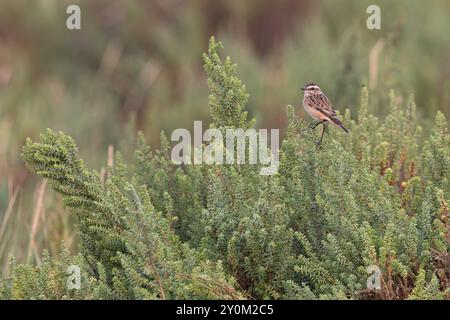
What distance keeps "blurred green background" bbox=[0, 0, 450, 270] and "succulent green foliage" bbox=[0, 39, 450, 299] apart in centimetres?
151

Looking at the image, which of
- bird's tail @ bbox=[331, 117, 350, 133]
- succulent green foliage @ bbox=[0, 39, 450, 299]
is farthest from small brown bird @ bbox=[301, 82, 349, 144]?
succulent green foliage @ bbox=[0, 39, 450, 299]

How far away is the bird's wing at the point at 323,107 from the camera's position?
4.09m

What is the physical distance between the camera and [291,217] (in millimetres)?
3436

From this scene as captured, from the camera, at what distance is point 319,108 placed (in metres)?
4.23

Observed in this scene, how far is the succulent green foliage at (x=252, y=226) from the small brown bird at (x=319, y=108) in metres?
0.20

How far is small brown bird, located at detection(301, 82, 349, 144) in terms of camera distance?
4.02 meters

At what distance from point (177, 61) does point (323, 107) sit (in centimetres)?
534
